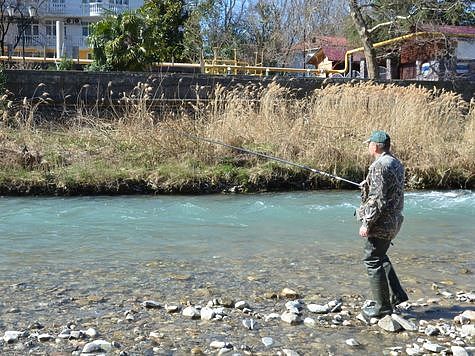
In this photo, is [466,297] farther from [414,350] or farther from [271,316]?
[271,316]

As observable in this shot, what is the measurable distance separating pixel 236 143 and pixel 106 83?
4448mm

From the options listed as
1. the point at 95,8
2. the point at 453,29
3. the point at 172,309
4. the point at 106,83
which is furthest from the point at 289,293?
the point at 95,8

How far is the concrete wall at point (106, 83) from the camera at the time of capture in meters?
17.0

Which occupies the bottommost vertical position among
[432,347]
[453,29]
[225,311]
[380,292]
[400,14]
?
[225,311]

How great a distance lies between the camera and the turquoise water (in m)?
8.85

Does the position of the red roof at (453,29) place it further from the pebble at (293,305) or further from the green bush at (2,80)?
the pebble at (293,305)

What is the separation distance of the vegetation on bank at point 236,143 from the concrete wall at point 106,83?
2.93 feet

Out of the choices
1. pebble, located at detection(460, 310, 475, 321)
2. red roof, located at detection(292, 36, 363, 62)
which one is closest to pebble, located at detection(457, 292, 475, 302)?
pebble, located at detection(460, 310, 475, 321)

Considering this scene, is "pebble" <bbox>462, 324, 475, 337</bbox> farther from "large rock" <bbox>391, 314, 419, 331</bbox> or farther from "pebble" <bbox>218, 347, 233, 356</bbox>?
"pebble" <bbox>218, 347, 233, 356</bbox>

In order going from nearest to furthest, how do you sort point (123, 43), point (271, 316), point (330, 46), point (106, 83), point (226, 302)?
1. point (271, 316)
2. point (226, 302)
3. point (106, 83)
4. point (123, 43)
5. point (330, 46)

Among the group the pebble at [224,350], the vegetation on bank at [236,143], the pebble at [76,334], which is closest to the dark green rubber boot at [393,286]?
the pebble at [224,350]

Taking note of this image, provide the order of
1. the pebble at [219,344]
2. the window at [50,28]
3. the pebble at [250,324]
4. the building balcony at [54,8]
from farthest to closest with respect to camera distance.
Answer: the window at [50,28]
the building balcony at [54,8]
the pebble at [250,324]
the pebble at [219,344]

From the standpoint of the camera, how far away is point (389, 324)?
5.63m

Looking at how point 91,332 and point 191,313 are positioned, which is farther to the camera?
point 191,313
